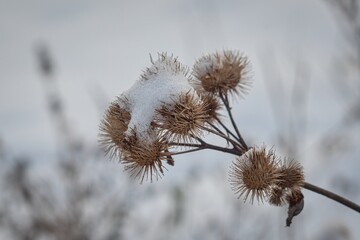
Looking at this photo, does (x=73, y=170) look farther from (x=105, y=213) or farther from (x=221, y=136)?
(x=221, y=136)

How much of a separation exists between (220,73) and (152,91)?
20.1 inches

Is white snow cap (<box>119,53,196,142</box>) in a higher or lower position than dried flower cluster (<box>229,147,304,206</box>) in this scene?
higher

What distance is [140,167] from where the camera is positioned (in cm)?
232

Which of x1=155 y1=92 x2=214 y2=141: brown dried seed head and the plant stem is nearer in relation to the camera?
the plant stem

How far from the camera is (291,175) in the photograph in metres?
2.38

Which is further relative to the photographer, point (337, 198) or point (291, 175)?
point (291, 175)

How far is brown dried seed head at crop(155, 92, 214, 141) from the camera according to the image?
7.67ft

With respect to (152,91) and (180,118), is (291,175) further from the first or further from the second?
(152,91)

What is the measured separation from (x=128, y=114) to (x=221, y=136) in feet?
1.15

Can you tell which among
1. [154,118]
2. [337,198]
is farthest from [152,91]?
[337,198]

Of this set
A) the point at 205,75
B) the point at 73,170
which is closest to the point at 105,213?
the point at 73,170

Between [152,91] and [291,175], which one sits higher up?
[152,91]

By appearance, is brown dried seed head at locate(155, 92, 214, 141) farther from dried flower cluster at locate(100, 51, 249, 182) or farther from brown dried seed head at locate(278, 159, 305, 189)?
brown dried seed head at locate(278, 159, 305, 189)

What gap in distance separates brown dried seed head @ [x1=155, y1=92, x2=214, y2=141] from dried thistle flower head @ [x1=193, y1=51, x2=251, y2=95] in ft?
1.12
